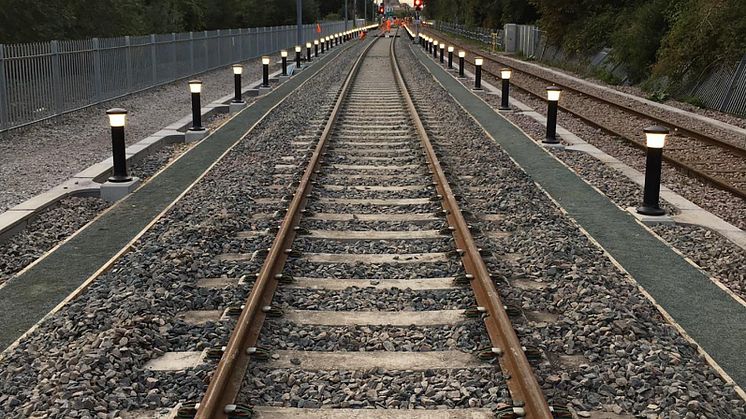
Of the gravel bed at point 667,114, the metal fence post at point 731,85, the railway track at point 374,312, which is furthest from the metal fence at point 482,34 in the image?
the railway track at point 374,312

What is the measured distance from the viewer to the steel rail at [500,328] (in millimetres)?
4125

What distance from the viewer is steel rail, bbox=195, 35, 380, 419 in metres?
4.11

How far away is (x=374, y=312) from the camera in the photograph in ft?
18.5

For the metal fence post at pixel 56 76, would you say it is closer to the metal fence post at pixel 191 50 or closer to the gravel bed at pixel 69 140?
the gravel bed at pixel 69 140

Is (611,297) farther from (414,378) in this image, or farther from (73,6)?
(73,6)

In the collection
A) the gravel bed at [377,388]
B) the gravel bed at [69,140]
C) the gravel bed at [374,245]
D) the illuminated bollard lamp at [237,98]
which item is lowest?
the gravel bed at [377,388]

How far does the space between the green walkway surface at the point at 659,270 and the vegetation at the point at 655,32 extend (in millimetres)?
11118

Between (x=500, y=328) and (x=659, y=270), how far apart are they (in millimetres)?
2411

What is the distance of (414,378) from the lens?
181 inches

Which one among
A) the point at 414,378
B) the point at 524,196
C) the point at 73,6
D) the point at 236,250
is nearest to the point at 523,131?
the point at 524,196

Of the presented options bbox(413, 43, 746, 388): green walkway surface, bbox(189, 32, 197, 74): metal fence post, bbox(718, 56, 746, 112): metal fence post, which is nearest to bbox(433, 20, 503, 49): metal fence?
bbox(189, 32, 197, 74): metal fence post

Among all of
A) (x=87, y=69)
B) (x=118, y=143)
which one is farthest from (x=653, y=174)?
(x=87, y=69)

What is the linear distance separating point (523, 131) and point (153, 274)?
10416mm

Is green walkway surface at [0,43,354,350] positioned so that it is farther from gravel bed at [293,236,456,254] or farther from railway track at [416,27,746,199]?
railway track at [416,27,746,199]
